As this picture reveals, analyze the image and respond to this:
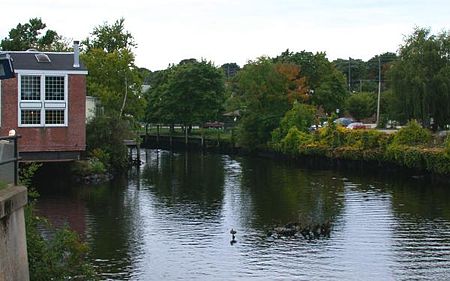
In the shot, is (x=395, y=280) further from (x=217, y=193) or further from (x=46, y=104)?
(x=46, y=104)

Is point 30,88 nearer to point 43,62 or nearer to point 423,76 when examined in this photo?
point 43,62

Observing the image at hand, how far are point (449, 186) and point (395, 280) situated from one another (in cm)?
3007

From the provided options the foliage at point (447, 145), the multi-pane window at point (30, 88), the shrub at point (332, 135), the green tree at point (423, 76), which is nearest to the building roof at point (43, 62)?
the multi-pane window at point (30, 88)

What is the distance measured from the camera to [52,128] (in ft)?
178

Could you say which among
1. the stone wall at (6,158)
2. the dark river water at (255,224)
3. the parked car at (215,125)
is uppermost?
the parked car at (215,125)

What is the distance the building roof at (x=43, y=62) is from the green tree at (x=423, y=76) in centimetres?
3194

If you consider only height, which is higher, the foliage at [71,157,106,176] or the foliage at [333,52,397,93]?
the foliage at [333,52,397,93]

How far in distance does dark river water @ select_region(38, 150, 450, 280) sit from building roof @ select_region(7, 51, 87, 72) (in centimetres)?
857

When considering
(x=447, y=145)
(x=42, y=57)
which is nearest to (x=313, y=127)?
(x=447, y=145)

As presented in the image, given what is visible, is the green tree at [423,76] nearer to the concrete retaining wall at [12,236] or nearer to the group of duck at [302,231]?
the group of duck at [302,231]

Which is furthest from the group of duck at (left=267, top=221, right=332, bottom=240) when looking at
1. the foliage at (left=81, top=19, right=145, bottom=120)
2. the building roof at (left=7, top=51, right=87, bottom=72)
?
the foliage at (left=81, top=19, right=145, bottom=120)

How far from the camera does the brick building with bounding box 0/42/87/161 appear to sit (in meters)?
52.9

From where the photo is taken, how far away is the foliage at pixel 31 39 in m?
88.9

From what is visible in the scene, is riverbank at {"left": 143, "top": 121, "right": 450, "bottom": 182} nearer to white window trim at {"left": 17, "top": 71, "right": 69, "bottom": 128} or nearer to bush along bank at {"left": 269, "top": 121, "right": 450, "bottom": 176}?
bush along bank at {"left": 269, "top": 121, "right": 450, "bottom": 176}
